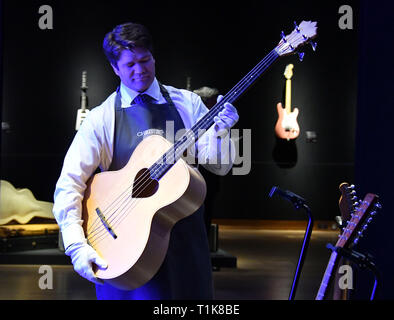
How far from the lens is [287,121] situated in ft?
29.1

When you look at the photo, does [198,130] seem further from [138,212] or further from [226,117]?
[138,212]

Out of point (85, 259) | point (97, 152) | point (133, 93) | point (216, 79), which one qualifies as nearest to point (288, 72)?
point (216, 79)

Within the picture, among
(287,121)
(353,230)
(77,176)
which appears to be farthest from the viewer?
(287,121)

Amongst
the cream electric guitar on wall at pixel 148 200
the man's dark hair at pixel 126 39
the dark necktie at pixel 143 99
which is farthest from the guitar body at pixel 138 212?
the man's dark hair at pixel 126 39

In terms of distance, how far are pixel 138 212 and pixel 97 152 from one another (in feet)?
0.99

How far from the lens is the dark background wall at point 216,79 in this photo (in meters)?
8.11

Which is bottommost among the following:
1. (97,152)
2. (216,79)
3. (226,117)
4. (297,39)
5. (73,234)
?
(73,234)

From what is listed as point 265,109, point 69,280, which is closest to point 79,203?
point 69,280

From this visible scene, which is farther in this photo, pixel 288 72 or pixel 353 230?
pixel 288 72

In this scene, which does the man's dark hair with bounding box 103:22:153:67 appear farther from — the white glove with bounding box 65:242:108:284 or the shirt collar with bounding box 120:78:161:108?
the white glove with bounding box 65:242:108:284

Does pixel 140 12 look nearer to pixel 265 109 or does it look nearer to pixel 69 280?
pixel 265 109

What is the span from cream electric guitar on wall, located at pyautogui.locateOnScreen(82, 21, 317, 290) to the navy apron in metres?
0.06

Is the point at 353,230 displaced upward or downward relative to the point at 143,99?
downward

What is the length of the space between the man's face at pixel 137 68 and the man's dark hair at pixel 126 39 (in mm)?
→ 18
